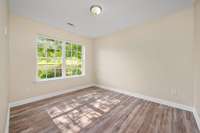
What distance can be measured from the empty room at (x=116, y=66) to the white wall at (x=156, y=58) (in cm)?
2

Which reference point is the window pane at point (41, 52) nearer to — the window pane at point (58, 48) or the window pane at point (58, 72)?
the window pane at point (58, 48)

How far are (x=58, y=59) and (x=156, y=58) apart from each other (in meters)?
3.39

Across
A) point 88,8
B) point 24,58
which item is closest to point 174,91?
point 88,8

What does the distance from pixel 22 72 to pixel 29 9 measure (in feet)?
5.58

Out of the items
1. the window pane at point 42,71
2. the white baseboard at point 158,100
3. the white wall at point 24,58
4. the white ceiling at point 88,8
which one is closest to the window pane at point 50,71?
the window pane at point 42,71

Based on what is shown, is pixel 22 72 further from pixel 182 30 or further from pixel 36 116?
pixel 182 30

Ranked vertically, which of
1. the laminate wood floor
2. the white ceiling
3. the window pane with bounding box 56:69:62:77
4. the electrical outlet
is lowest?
the laminate wood floor

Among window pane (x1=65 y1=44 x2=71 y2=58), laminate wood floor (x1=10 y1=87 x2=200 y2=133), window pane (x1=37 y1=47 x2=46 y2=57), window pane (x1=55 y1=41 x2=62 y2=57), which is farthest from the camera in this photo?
window pane (x1=65 y1=44 x2=71 y2=58)

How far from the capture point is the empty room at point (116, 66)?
2279 mm

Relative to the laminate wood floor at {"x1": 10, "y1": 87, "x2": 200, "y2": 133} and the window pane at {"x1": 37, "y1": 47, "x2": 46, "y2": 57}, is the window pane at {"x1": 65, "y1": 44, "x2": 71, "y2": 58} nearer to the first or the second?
the window pane at {"x1": 37, "y1": 47, "x2": 46, "y2": 57}

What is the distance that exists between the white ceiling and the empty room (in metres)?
0.02

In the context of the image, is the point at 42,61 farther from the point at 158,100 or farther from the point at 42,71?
the point at 158,100

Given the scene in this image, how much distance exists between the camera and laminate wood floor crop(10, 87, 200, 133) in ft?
6.71

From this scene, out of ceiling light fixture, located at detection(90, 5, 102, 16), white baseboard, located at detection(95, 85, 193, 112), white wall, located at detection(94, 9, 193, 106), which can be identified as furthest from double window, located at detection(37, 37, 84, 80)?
white baseboard, located at detection(95, 85, 193, 112)
